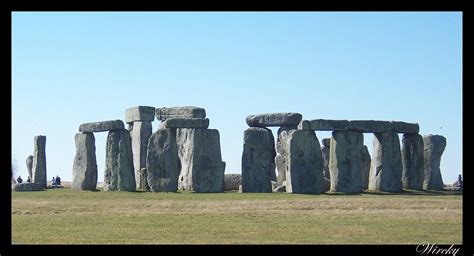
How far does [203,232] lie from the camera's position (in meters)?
16.6

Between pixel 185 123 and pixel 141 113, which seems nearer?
pixel 185 123

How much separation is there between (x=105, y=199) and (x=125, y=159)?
5060 mm

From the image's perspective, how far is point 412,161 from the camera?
104 ft

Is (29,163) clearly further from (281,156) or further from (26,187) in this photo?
(281,156)

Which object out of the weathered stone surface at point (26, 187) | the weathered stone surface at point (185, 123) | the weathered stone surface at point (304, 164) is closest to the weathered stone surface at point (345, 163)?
the weathered stone surface at point (304, 164)

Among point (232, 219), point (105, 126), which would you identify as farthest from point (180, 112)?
point (232, 219)

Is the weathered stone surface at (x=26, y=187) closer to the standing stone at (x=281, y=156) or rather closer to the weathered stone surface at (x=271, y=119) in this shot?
the weathered stone surface at (x=271, y=119)

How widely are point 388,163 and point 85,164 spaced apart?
9683 millimetres

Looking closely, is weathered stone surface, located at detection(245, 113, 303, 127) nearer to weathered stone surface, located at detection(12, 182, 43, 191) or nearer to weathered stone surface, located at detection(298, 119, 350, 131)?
weathered stone surface, located at detection(298, 119, 350, 131)

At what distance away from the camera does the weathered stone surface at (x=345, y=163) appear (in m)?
29.3

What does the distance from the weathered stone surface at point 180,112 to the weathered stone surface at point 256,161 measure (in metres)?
3.78
